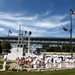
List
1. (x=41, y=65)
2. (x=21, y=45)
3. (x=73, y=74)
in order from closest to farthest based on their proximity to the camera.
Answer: (x=73, y=74), (x=41, y=65), (x=21, y=45)

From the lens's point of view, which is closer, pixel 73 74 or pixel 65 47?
pixel 73 74

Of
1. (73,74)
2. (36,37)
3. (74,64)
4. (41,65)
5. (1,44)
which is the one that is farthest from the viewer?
(36,37)

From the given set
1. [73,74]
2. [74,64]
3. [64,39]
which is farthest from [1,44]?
[73,74]

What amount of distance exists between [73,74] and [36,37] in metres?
114

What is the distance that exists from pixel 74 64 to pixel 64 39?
320 feet

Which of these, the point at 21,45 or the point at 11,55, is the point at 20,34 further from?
the point at 11,55

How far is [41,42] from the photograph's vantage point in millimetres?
139125

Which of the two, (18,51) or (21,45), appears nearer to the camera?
(18,51)

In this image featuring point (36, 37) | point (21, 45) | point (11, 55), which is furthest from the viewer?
point (36, 37)

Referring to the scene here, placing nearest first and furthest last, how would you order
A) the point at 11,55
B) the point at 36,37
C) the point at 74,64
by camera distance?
1. the point at 74,64
2. the point at 11,55
3. the point at 36,37

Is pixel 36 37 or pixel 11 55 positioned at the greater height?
pixel 36 37

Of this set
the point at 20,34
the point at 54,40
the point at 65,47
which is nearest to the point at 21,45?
the point at 20,34

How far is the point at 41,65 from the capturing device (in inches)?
1300

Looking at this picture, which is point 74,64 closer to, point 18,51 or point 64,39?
point 18,51
